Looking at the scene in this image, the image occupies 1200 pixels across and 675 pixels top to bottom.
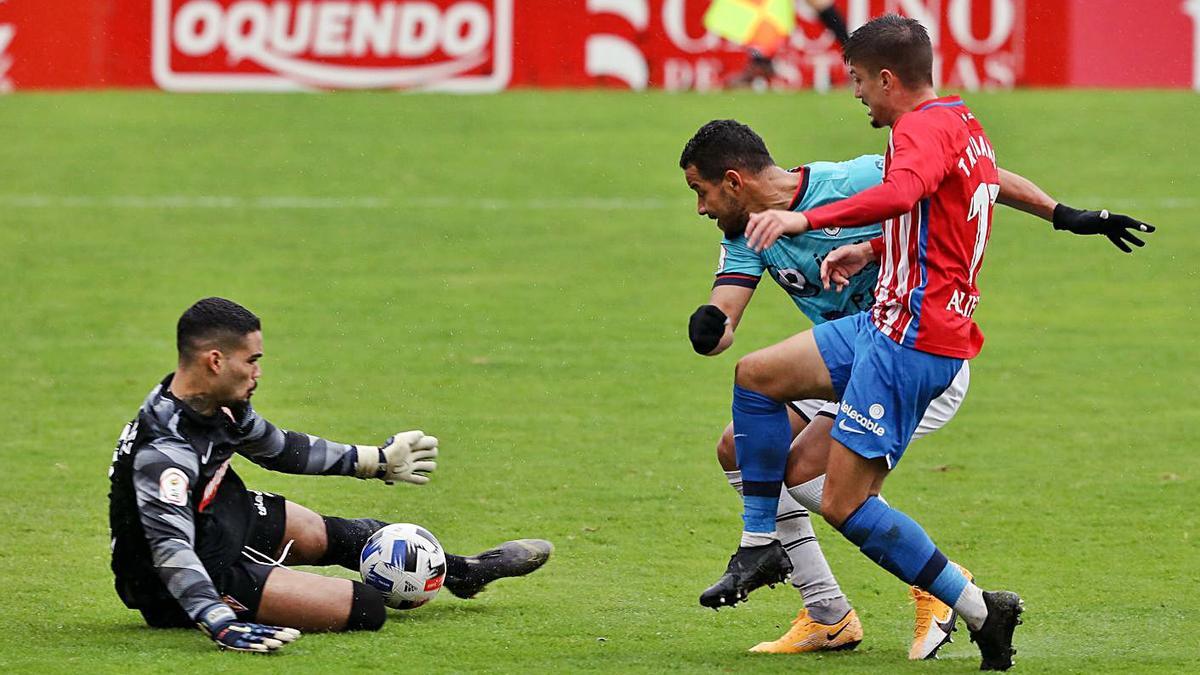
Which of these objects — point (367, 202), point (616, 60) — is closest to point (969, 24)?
point (616, 60)

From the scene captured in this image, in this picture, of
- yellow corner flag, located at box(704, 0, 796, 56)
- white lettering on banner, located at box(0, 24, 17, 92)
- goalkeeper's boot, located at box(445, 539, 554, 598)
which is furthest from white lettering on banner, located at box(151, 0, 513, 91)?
goalkeeper's boot, located at box(445, 539, 554, 598)

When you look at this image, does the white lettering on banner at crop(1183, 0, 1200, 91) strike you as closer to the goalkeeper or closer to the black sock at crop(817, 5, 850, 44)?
the black sock at crop(817, 5, 850, 44)

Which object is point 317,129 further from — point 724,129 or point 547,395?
point 724,129

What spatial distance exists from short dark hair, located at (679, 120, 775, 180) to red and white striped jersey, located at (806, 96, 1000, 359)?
57 centimetres

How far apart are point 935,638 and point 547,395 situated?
17.9ft

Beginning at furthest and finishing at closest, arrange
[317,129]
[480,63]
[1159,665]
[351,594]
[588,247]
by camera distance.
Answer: [480,63] < [317,129] < [588,247] < [351,594] < [1159,665]

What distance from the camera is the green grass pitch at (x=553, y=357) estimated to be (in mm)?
7055

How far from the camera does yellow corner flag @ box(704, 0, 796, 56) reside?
75.5ft

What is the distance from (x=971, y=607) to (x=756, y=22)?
58.2 feet

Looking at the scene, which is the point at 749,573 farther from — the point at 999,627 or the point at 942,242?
the point at 942,242

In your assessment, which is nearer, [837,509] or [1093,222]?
[837,509]

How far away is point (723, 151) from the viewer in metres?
6.55

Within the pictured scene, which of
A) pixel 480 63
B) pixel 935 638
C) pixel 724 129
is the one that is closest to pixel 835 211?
pixel 724 129

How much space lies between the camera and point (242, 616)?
6586 mm
